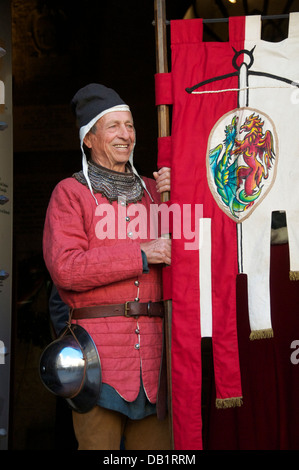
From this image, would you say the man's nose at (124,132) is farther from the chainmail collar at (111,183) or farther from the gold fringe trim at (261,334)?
the gold fringe trim at (261,334)

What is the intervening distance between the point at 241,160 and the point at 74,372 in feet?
4.31

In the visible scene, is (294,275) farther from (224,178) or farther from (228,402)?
(228,402)

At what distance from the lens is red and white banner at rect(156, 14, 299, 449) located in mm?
3402

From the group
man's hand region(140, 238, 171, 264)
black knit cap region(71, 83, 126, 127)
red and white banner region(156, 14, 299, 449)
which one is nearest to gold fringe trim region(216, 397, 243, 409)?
red and white banner region(156, 14, 299, 449)

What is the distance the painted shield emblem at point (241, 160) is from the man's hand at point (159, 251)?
333 millimetres

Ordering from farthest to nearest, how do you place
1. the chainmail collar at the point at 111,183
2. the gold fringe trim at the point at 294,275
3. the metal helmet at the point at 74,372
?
the chainmail collar at the point at 111,183 → the gold fringe trim at the point at 294,275 → the metal helmet at the point at 74,372

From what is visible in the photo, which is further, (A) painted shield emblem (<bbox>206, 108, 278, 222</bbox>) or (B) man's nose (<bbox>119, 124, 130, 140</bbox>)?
(B) man's nose (<bbox>119, 124, 130, 140</bbox>)

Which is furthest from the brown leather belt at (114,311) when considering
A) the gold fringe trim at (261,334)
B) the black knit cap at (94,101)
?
the black knit cap at (94,101)

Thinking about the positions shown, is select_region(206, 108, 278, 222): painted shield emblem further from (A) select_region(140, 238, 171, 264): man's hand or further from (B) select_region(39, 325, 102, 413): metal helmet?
(B) select_region(39, 325, 102, 413): metal helmet

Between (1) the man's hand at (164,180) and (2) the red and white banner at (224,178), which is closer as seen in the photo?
(2) the red and white banner at (224,178)

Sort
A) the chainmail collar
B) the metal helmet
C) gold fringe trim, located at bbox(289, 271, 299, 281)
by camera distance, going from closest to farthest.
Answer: the metal helmet
gold fringe trim, located at bbox(289, 271, 299, 281)
the chainmail collar

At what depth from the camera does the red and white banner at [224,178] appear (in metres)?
3.40

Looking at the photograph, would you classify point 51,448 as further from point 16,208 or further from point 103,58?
point 103,58

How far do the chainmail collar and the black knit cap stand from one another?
0.25m
